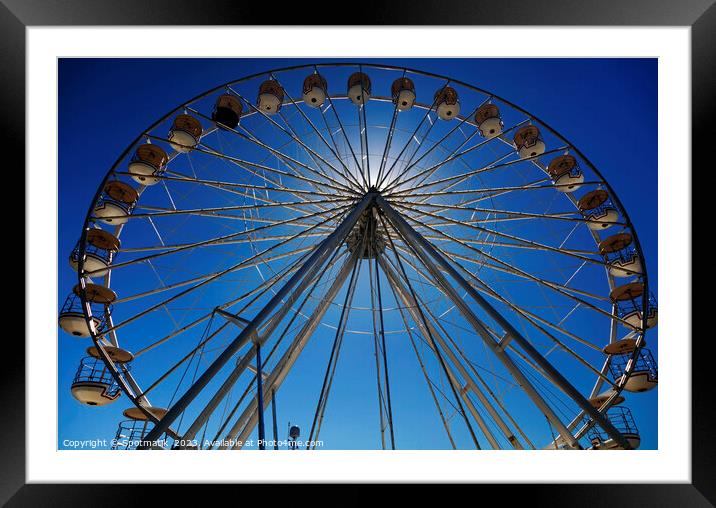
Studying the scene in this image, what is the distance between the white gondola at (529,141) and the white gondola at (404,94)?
8.84 ft

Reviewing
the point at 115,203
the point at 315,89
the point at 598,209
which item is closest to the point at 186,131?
the point at 115,203

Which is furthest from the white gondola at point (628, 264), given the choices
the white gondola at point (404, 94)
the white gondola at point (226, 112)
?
the white gondola at point (226, 112)

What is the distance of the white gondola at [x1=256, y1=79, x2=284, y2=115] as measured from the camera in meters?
11.7

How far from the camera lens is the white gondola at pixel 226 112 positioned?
10.8 meters

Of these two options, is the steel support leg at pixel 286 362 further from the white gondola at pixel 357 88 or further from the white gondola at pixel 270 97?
the white gondola at pixel 270 97

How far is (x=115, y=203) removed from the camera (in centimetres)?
1038

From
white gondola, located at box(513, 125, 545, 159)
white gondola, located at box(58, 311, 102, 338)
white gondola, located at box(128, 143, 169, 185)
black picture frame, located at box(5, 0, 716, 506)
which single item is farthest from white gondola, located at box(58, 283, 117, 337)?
white gondola, located at box(513, 125, 545, 159)

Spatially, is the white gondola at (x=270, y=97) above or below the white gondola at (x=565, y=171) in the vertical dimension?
above

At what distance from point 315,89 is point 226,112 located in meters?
2.18

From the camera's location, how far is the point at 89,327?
9641mm

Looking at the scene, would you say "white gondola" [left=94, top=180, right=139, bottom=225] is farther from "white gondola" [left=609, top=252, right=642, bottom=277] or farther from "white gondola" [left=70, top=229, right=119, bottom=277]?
"white gondola" [left=609, top=252, right=642, bottom=277]
